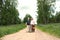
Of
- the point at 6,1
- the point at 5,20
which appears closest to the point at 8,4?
the point at 6,1

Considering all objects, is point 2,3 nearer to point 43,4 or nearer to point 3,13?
point 3,13

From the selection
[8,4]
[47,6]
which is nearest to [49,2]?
[47,6]

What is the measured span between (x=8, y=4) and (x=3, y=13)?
3.92 m

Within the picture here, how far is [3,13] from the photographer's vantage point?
258 ft

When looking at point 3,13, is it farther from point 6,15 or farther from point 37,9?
point 37,9

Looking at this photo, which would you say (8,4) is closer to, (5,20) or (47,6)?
(5,20)

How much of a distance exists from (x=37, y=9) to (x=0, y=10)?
45.7 ft

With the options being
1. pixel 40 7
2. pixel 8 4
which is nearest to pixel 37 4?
pixel 40 7

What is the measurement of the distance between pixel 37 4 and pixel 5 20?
13.8 metres

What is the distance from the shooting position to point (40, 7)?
255 feet

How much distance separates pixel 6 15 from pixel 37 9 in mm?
11947

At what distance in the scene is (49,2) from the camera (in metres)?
76.8

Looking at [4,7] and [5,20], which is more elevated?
[4,7]

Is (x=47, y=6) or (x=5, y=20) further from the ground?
(x=47, y=6)
